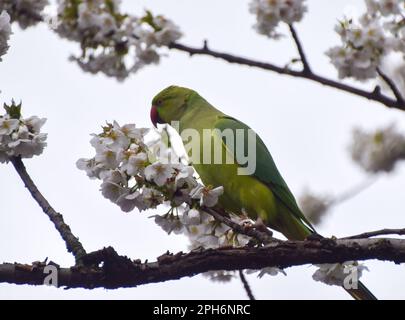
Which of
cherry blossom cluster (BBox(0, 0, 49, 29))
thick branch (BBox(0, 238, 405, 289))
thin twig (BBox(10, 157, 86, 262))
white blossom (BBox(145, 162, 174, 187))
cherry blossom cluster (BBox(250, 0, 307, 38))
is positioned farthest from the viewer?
cherry blossom cluster (BBox(0, 0, 49, 29))

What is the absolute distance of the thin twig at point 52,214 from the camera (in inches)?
137

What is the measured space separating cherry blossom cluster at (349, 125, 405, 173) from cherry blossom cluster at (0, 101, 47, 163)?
2479 mm

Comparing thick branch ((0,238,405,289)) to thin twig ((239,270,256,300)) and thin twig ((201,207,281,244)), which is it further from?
thin twig ((239,270,256,300))

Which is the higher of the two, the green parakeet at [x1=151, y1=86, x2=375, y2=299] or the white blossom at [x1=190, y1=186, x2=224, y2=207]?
the green parakeet at [x1=151, y1=86, x2=375, y2=299]

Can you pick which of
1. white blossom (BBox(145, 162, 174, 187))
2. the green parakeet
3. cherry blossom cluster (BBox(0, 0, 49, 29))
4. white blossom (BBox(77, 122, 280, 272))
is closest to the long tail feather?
the green parakeet

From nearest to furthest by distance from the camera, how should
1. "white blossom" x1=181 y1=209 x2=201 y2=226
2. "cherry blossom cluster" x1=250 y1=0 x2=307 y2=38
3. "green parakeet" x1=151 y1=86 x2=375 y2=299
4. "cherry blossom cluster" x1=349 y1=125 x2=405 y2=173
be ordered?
"white blossom" x1=181 y1=209 x2=201 y2=226 → "cherry blossom cluster" x1=250 y1=0 x2=307 y2=38 → "green parakeet" x1=151 y1=86 x2=375 y2=299 → "cherry blossom cluster" x1=349 y1=125 x2=405 y2=173

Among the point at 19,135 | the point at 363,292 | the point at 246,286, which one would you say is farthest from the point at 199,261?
the point at 363,292

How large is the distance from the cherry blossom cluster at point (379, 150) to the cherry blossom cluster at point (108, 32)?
69.6 inches

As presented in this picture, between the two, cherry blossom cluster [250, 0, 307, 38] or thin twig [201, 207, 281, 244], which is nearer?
thin twig [201, 207, 281, 244]

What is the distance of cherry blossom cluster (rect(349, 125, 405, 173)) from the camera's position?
524 centimetres

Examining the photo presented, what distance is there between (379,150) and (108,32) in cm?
222

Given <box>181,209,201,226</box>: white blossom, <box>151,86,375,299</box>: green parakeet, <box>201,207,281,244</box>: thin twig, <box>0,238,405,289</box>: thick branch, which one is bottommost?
<box>0,238,405,289</box>: thick branch
